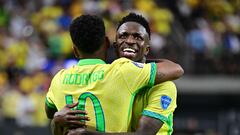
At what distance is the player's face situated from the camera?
17.5ft

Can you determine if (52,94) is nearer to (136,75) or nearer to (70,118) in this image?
(70,118)

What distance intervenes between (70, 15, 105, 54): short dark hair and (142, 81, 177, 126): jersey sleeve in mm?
510

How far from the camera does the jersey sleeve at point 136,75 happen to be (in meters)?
5.02

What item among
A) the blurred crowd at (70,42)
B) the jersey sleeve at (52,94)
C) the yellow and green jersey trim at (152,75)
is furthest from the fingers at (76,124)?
the blurred crowd at (70,42)

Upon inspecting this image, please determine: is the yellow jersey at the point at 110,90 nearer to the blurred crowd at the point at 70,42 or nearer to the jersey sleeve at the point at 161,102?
the jersey sleeve at the point at 161,102

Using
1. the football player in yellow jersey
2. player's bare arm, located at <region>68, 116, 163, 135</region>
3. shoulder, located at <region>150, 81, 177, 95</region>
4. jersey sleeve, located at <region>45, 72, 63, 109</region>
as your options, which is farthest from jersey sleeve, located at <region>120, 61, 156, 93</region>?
jersey sleeve, located at <region>45, 72, 63, 109</region>

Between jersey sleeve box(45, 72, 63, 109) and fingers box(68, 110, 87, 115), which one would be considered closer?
fingers box(68, 110, 87, 115)

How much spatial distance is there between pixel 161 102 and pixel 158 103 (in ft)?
0.08

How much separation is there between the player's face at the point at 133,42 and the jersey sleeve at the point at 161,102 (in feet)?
1.00

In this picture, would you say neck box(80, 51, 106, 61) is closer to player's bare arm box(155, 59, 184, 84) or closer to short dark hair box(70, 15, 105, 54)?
short dark hair box(70, 15, 105, 54)

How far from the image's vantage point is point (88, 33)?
5043 millimetres

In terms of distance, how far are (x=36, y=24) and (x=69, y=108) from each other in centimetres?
1260

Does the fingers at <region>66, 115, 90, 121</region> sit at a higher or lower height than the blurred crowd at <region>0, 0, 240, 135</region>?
higher

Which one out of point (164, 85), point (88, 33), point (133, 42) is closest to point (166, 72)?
point (164, 85)
